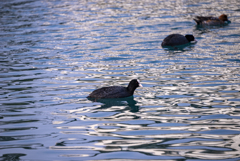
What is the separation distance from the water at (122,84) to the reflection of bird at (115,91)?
25cm

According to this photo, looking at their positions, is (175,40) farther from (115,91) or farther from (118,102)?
(118,102)

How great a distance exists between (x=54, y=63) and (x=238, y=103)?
10.3 m

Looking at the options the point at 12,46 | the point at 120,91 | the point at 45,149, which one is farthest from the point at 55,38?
the point at 45,149

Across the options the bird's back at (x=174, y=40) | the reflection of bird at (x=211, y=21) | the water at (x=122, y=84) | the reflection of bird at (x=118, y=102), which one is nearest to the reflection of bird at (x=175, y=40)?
the bird's back at (x=174, y=40)

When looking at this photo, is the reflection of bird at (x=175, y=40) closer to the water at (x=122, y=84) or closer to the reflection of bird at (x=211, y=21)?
the water at (x=122, y=84)

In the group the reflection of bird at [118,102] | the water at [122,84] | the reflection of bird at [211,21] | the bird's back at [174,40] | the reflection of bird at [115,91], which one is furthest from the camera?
the reflection of bird at [211,21]

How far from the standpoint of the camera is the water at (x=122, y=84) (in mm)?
8789

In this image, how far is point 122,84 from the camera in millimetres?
14578

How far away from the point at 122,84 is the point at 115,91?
5.88 feet

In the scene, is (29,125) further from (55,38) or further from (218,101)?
(55,38)

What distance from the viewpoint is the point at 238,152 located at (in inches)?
318

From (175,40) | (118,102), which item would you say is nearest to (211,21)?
(175,40)

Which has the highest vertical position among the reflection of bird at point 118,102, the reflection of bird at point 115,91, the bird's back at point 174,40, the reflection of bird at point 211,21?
the reflection of bird at point 211,21

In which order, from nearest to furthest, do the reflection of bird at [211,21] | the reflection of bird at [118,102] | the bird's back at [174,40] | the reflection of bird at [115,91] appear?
the reflection of bird at [118,102]
the reflection of bird at [115,91]
the bird's back at [174,40]
the reflection of bird at [211,21]
